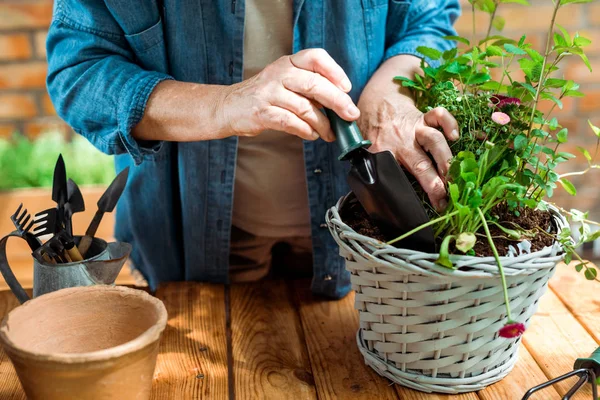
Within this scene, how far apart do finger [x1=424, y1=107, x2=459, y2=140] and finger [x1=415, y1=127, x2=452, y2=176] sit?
0.01 meters

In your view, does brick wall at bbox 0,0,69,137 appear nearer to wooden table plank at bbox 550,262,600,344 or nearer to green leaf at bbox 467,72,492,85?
green leaf at bbox 467,72,492,85

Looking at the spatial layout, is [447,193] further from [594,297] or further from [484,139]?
[594,297]

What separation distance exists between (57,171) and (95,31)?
11.4 inches

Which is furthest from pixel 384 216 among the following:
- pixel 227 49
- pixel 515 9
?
pixel 515 9

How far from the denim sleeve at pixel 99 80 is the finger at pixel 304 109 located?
26cm

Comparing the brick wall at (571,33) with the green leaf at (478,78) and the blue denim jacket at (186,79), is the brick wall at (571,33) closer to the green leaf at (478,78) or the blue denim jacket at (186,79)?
the blue denim jacket at (186,79)

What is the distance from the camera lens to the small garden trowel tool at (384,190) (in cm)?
85

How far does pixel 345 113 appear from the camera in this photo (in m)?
0.92

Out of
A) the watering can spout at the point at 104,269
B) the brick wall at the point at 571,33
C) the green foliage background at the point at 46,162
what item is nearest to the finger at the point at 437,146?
the watering can spout at the point at 104,269

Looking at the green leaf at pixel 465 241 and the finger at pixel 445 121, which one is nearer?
the green leaf at pixel 465 241

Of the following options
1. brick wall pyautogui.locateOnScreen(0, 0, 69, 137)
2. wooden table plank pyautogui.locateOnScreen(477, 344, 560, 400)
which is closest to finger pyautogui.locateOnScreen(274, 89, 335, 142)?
wooden table plank pyautogui.locateOnScreen(477, 344, 560, 400)

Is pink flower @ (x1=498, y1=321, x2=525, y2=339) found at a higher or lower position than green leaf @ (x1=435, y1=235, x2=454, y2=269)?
lower

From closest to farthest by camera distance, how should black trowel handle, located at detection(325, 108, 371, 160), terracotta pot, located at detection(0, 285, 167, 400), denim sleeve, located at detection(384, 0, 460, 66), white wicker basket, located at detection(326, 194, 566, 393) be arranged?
1. terracotta pot, located at detection(0, 285, 167, 400)
2. white wicker basket, located at detection(326, 194, 566, 393)
3. black trowel handle, located at detection(325, 108, 371, 160)
4. denim sleeve, located at detection(384, 0, 460, 66)

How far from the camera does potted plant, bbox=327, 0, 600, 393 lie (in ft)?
2.67
